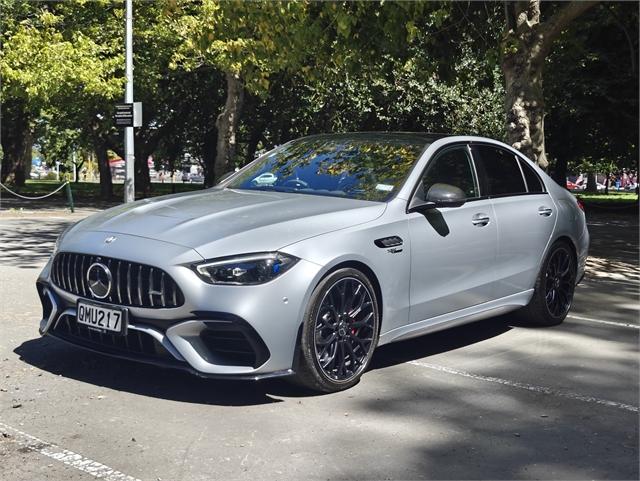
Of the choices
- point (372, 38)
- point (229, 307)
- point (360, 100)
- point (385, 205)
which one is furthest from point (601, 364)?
point (360, 100)

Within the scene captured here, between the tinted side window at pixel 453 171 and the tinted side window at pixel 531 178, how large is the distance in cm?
89

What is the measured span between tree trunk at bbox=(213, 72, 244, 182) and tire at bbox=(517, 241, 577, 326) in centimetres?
1924

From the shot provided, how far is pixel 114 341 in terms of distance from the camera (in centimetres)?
491

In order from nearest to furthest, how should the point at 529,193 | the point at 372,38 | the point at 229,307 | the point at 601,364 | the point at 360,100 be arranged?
1. the point at 229,307
2. the point at 601,364
3. the point at 529,193
4. the point at 372,38
5. the point at 360,100

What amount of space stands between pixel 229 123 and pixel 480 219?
20.7 m

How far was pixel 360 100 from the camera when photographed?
108 ft

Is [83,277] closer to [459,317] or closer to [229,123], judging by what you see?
[459,317]

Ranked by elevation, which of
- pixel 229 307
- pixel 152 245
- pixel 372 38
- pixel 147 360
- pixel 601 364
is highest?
pixel 372 38

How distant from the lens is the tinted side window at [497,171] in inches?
257

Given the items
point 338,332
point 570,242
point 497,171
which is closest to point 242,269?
point 338,332

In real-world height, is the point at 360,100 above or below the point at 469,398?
above

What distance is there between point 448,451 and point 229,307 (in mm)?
1385

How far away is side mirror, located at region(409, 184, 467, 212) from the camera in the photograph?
562cm

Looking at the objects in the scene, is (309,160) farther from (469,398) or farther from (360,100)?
(360,100)
